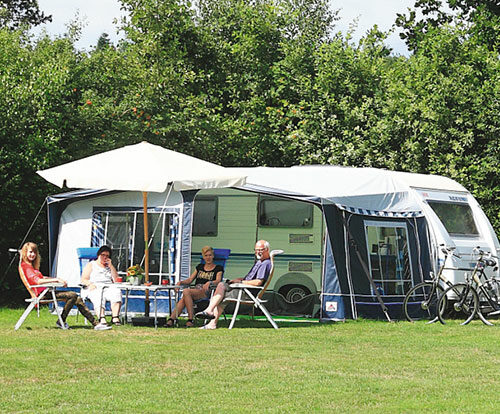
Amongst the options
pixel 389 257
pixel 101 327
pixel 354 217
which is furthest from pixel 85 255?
pixel 389 257

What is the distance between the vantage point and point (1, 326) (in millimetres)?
10578

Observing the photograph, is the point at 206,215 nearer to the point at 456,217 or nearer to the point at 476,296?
the point at 456,217

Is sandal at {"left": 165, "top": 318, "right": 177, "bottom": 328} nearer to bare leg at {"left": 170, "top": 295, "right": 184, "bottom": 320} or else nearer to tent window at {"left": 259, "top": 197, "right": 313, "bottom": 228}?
bare leg at {"left": 170, "top": 295, "right": 184, "bottom": 320}

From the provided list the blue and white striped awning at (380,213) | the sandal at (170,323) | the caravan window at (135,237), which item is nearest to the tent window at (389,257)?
the blue and white striped awning at (380,213)

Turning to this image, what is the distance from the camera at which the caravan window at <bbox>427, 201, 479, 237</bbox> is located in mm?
13234

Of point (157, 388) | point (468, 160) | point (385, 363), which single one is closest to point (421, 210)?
point (468, 160)

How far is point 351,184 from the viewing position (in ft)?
41.5

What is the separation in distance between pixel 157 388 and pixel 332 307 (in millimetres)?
5685

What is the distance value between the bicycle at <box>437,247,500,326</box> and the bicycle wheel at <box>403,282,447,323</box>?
6.8 inches

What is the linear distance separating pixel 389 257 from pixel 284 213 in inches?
69.1

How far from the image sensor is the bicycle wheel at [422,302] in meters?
12.2

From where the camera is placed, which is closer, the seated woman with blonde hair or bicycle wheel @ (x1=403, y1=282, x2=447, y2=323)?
the seated woman with blonde hair

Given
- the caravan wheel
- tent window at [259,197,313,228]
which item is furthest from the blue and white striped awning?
the caravan wheel

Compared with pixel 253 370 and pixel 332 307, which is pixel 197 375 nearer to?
pixel 253 370
